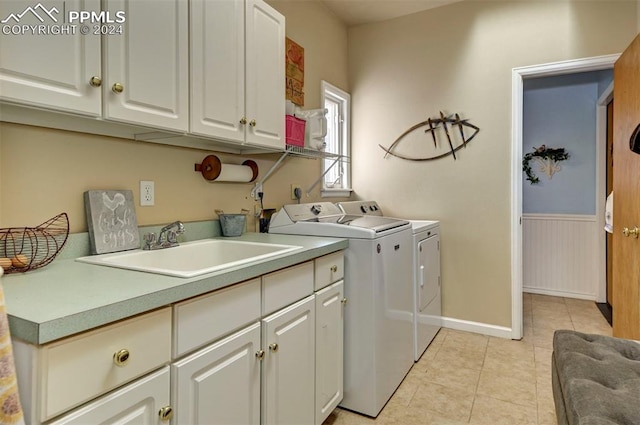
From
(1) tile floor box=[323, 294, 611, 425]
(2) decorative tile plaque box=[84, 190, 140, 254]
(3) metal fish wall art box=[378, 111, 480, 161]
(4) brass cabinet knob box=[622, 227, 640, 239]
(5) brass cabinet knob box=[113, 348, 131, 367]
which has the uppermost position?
(3) metal fish wall art box=[378, 111, 480, 161]

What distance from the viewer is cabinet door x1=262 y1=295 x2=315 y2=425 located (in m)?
1.29

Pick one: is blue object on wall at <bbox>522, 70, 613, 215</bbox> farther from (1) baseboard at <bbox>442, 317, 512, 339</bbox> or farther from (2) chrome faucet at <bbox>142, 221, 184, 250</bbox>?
(2) chrome faucet at <bbox>142, 221, 184, 250</bbox>

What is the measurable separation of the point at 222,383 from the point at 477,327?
2.44 metres

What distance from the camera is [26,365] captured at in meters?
0.69

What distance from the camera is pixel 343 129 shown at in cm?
333

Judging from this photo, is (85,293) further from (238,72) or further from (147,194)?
(238,72)

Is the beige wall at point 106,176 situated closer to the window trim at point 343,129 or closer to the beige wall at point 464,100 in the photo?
the window trim at point 343,129

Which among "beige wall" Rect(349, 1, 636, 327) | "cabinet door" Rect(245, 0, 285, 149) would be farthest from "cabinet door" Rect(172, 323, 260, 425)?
"beige wall" Rect(349, 1, 636, 327)

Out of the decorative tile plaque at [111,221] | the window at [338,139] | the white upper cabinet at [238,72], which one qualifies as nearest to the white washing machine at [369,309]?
the white upper cabinet at [238,72]

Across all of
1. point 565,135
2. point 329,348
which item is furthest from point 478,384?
point 565,135

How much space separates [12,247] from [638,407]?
1.86m

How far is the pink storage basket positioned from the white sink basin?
0.70 m

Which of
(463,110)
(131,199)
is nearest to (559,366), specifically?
(131,199)

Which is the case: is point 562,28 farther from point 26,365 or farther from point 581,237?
point 26,365
